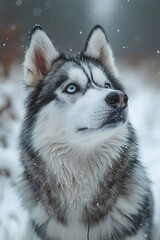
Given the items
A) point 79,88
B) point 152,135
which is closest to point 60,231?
point 79,88

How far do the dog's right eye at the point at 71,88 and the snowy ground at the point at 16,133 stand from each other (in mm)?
669

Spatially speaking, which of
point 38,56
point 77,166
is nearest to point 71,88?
point 38,56

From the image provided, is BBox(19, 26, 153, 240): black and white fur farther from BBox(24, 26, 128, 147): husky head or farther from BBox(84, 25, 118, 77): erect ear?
BBox(84, 25, 118, 77): erect ear

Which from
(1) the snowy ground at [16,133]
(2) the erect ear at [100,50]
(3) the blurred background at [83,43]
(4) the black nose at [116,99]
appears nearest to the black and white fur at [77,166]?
(4) the black nose at [116,99]

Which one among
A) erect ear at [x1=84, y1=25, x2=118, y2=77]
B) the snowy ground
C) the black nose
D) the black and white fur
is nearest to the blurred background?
the snowy ground

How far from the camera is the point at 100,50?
351 cm

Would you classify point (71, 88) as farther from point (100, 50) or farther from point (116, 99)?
point (100, 50)

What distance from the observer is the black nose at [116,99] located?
2668mm

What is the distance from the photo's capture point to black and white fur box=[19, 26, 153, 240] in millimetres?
2951

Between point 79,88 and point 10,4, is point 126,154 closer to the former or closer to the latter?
point 79,88

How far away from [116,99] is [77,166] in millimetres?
697

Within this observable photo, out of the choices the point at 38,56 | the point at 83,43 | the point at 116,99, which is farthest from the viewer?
the point at 83,43

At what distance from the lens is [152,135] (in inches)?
274

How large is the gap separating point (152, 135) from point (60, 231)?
4.31 metres
